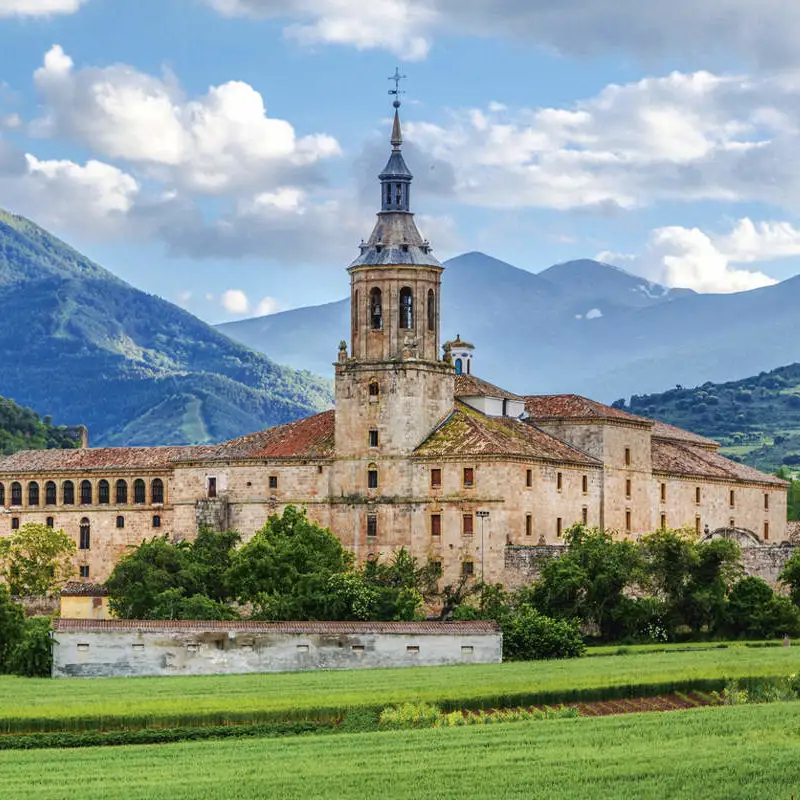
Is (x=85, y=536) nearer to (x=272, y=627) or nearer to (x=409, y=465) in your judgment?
(x=409, y=465)

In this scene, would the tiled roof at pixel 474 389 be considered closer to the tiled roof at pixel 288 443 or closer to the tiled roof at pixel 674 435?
the tiled roof at pixel 288 443

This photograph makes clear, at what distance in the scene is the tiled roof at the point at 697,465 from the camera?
119 m

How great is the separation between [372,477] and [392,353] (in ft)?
20.2

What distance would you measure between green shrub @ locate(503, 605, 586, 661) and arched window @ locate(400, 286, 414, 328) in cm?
2282

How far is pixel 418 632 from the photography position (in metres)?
87.8

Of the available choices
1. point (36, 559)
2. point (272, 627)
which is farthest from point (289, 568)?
point (36, 559)

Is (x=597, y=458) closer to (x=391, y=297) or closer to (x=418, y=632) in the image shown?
(x=391, y=297)

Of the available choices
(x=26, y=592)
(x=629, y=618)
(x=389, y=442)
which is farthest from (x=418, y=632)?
(x=26, y=592)

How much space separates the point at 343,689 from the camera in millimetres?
75312

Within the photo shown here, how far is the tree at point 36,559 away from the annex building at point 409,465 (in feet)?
6.50

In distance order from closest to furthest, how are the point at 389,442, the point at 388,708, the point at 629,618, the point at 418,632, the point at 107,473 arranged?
1. the point at 388,708
2. the point at 418,632
3. the point at 629,618
4. the point at 389,442
5. the point at 107,473

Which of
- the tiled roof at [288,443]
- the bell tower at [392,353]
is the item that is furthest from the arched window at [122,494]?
the bell tower at [392,353]

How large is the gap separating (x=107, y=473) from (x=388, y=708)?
53.5 meters

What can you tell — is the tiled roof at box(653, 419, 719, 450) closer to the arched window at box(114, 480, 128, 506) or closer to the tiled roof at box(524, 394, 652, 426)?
the tiled roof at box(524, 394, 652, 426)
